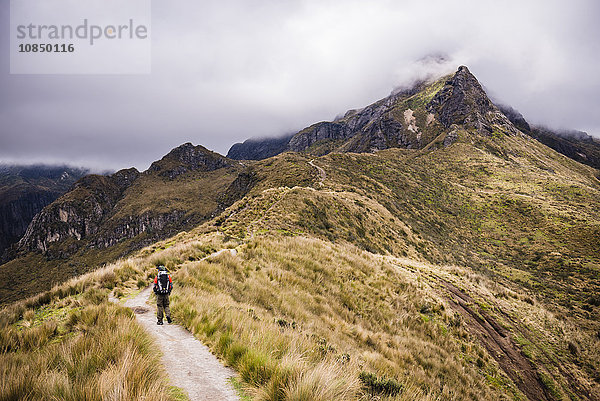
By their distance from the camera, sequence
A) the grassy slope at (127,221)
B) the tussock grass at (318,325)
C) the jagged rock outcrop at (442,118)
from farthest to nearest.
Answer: the grassy slope at (127,221), the jagged rock outcrop at (442,118), the tussock grass at (318,325)

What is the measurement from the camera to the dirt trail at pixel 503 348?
34.4ft

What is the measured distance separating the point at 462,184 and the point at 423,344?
8013 cm

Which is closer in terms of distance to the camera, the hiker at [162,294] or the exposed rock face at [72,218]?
the hiker at [162,294]

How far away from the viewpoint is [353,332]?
895 cm

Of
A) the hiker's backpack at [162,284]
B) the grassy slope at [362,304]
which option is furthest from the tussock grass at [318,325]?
the hiker's backpack at [162,284]

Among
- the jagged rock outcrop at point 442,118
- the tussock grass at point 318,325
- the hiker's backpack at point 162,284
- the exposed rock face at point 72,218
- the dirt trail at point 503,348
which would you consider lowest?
the exposed rock face at point 72,218

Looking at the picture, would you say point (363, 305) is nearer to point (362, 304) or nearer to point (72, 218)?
point (362, 304)

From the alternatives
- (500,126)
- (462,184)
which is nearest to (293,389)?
(462,184)

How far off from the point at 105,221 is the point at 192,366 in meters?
212

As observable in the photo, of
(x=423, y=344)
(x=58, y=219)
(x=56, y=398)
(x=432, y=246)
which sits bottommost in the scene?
(x=58, y=219)

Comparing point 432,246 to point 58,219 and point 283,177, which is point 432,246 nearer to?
point 283,177

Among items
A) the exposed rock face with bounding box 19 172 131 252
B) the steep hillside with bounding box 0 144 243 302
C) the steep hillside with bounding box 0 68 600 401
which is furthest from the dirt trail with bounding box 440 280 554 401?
the exposed rock face with bounding box 19 172 131 252

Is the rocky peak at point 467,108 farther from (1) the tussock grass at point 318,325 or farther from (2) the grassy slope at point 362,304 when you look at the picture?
(1) the tussock grass at point 318,325

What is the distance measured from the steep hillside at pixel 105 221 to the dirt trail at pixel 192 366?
122725 millimetres
